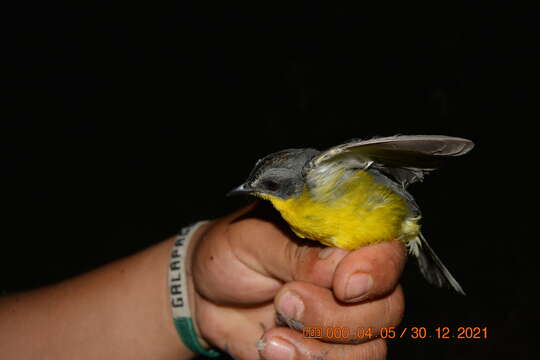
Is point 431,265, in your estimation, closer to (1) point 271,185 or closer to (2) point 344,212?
(2) point 344,212

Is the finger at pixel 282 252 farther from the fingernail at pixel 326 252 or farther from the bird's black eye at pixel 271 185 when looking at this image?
the bird's black eye at pixel 271 185

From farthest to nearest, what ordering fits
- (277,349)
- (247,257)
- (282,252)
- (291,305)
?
(247,257)
(282,252)
(291,305)
(277,349)

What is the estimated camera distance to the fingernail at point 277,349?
2588 millimetres

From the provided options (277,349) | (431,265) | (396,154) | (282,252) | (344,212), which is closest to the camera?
(396,154)

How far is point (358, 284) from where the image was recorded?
8.18 feet

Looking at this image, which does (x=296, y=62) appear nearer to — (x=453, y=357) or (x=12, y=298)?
(x=453, y=357)

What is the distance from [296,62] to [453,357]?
8.35 metres

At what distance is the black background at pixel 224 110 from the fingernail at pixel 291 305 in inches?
259

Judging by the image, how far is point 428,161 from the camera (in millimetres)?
2432

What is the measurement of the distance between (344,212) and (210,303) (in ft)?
5.51

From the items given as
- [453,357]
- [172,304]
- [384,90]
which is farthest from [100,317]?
[384,90]

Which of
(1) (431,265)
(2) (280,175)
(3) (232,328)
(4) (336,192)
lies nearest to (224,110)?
(3) (232,328)

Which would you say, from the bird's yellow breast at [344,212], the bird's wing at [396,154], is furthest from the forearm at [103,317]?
the bird's wing at [396,154]

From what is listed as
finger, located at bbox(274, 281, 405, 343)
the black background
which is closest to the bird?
finger, located at bbox(274, 281, 405, 343)
